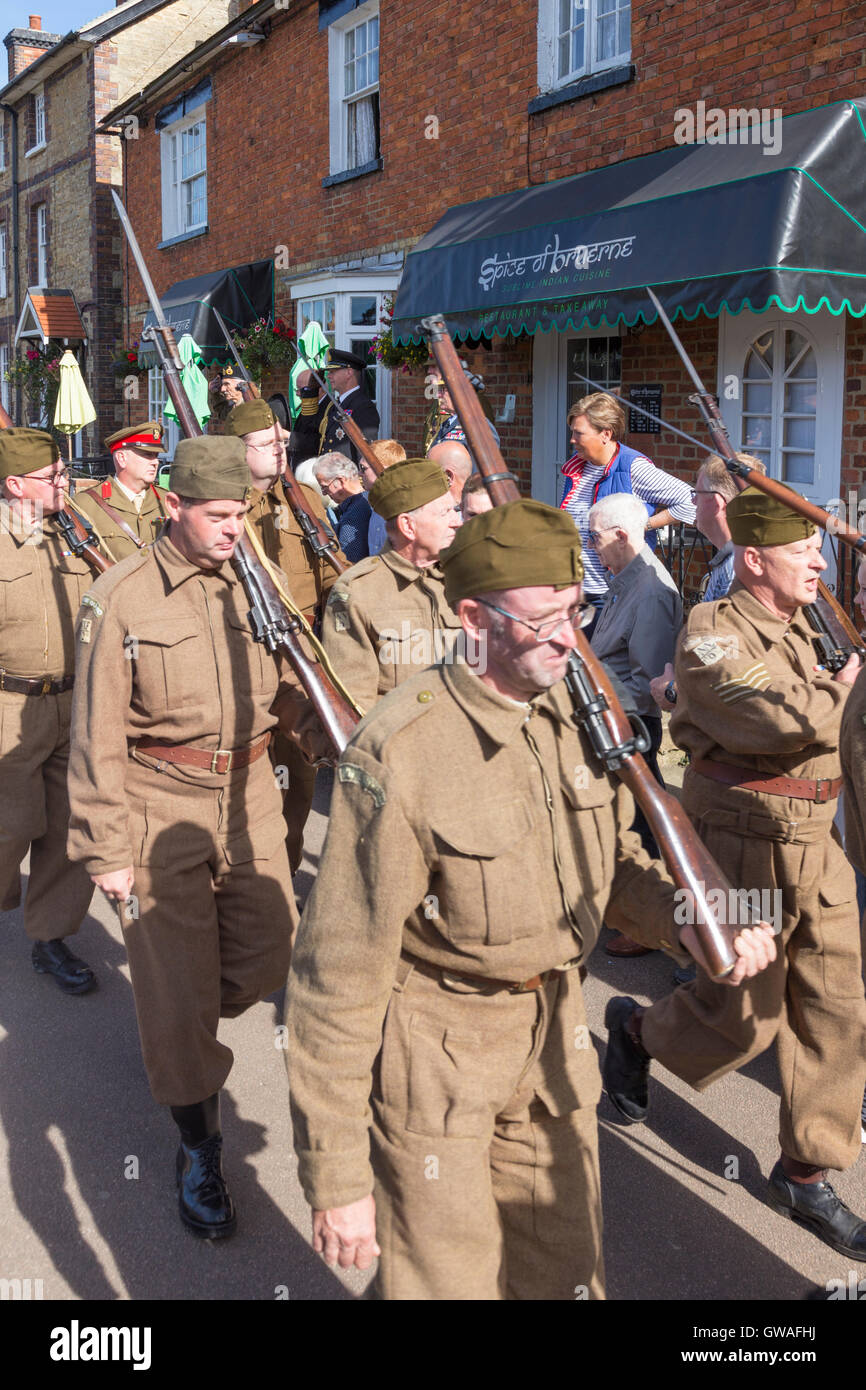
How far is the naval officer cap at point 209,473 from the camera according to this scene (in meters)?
4.10

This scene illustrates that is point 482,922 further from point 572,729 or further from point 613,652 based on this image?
point 613,652

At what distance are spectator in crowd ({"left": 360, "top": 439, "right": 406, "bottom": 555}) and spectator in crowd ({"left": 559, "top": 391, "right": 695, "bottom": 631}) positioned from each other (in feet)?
3.23

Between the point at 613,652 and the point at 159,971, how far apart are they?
8.62 feet

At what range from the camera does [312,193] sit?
1524 centimetres

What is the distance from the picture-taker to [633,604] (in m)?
5.77

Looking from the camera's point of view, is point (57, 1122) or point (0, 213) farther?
point (0, 213)

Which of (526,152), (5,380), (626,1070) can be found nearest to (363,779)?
(626,1070)

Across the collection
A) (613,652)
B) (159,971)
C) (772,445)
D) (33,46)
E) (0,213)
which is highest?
(33,46)

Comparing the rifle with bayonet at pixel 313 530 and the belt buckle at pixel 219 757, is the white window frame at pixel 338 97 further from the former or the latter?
the belt buckle at pixel 219 757

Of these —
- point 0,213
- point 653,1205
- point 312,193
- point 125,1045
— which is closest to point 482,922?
point 653,1205

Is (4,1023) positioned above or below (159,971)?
below

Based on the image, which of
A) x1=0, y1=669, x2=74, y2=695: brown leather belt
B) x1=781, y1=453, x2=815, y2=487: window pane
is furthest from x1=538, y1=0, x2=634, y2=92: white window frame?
x1=0, y1=669, x2=74, y2=695: brown leather belt

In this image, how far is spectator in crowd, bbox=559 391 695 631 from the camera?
285 inches
